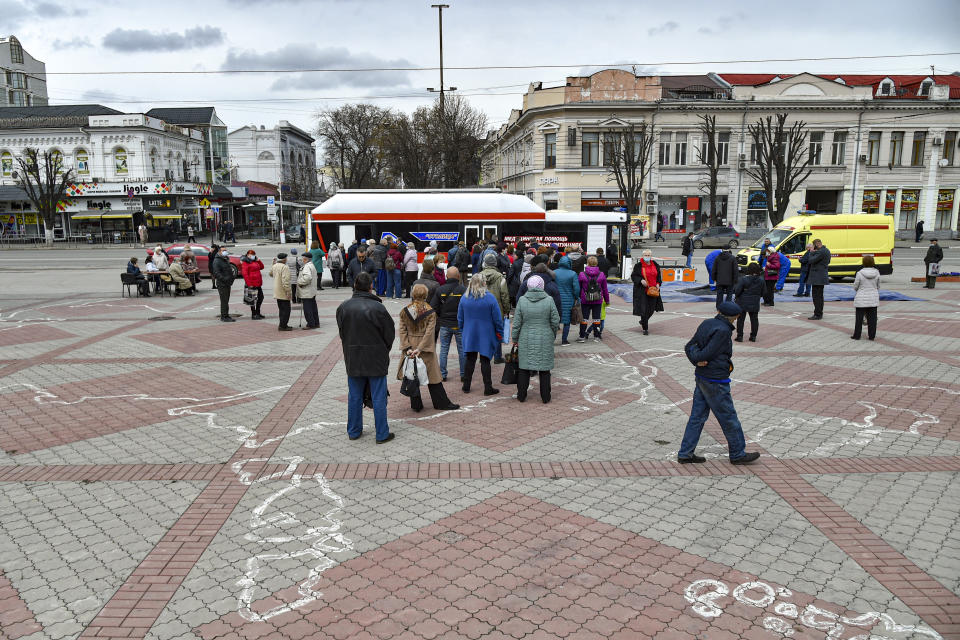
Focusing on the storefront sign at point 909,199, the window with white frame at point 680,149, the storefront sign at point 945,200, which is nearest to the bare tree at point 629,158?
the window with white frame at point 680,149

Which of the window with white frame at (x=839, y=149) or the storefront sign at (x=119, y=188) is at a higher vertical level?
the window with white frame at (x=839, y=149)

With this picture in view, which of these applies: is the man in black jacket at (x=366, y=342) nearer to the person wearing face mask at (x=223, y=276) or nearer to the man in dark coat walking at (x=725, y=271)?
the person wearing face mask at (x=223, y=276)

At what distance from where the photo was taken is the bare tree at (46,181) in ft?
154

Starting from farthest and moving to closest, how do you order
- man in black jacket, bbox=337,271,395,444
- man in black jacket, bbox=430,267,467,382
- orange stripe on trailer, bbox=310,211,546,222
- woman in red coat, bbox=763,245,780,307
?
orange stripe on trailer, bbox=310,211,546,222 → woman in red coat, bbox=763,245,780,307 → man in black jacket, bbox=430,267,467,382 → man in black jacket, bbox=337,271,395,444

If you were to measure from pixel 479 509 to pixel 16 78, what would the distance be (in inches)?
3309

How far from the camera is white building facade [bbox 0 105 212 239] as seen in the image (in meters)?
52.2

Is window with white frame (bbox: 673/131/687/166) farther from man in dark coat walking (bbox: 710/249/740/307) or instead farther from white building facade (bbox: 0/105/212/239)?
white building facade (bbox: 0/105/212/239)

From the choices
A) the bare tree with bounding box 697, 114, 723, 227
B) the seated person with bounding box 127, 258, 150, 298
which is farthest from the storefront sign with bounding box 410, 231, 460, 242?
the bare tree with bounding box 697, 114, 723, 227

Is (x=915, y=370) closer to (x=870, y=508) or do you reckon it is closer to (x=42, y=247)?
(x=870, y=508)

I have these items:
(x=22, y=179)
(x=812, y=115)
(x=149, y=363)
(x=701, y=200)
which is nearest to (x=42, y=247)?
(x=22, y=179)

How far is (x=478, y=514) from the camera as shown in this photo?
5.60 metres

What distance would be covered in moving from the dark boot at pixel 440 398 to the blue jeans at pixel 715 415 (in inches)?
119

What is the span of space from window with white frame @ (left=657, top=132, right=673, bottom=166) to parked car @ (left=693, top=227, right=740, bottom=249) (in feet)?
27.5

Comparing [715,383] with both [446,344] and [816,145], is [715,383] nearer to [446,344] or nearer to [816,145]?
[446,344]
